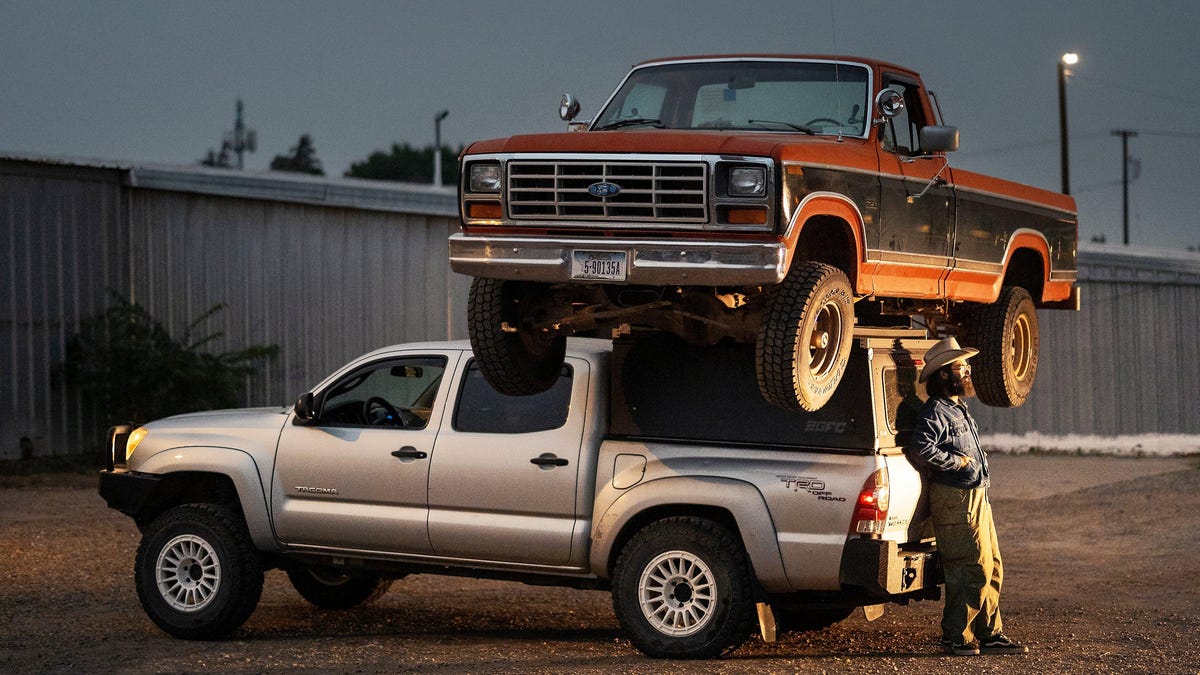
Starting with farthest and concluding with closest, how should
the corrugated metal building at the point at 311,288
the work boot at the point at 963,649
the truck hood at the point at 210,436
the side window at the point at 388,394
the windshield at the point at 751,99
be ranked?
the corrugated metal building at the point at 311,288, the truck hood at the point at 210,436, the side window at the point at 388,394, the windshield at the point at 751,99, the work boot at the point at 963,649

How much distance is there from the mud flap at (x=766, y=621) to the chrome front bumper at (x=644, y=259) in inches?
70.3

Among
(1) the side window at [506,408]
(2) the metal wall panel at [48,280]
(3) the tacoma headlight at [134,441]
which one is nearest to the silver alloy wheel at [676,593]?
(1) the side window at [506,408]

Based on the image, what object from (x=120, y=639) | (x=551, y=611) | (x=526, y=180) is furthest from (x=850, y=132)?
(x=120, y=639)

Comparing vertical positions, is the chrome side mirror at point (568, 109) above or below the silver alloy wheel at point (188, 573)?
above

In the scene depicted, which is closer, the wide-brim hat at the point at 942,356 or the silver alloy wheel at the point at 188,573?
the wide-brim hat at the point at 942,356

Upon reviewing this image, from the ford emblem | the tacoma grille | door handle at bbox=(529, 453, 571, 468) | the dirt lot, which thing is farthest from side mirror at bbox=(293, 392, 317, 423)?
the ford emblem

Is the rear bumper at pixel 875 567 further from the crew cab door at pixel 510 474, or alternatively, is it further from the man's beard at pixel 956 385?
the crew cab door at pixel 510 474

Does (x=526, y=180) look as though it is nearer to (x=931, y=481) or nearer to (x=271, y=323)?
(x=931, y=481)

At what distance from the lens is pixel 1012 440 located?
71.5 ft

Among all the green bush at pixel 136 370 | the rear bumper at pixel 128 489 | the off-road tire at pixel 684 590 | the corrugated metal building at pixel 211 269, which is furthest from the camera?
the green bush at pixel 136 370

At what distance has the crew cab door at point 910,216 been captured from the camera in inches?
318

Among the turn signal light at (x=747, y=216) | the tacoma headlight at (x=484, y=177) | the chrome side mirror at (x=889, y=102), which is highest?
the chrome side mirror at (x=889, y=102)

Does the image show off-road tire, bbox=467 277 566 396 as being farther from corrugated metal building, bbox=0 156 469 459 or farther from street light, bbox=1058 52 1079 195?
street light, bbox=1058 52 1079 195

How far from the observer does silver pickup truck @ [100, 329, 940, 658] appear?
7742 mm
